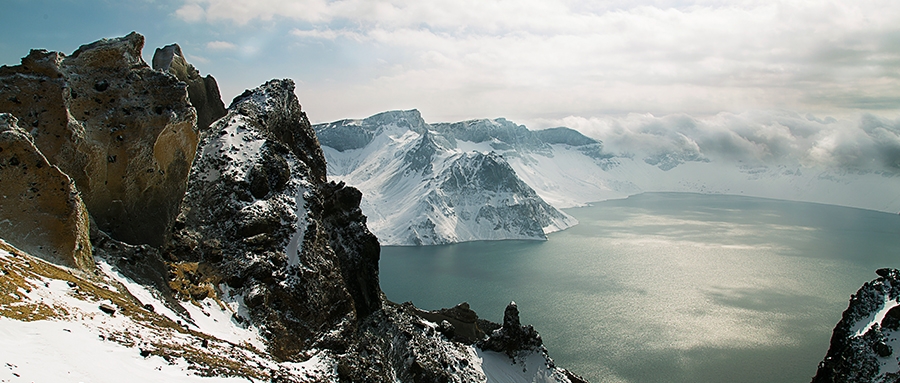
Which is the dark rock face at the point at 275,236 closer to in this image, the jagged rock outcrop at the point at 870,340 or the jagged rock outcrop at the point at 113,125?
the jagged rock outcrop at the point at 113,125

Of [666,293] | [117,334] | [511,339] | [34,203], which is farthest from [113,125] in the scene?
[666,293]

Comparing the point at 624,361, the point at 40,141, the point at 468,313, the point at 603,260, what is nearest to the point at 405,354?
the point at 468,313

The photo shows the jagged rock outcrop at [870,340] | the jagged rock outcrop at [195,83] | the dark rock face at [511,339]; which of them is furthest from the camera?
the dark rock face at [511,339]

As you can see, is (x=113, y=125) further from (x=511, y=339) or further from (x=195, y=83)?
(x=511, y=339)

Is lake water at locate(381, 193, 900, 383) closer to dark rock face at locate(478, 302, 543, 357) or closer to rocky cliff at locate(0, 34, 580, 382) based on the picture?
dark rock face at locate(478, 302, 543, 357)

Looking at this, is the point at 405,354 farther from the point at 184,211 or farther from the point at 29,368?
the point at 29,368

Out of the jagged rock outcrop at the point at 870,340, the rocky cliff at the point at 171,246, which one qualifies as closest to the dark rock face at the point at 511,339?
the rocky cliff at the point at 171,246
